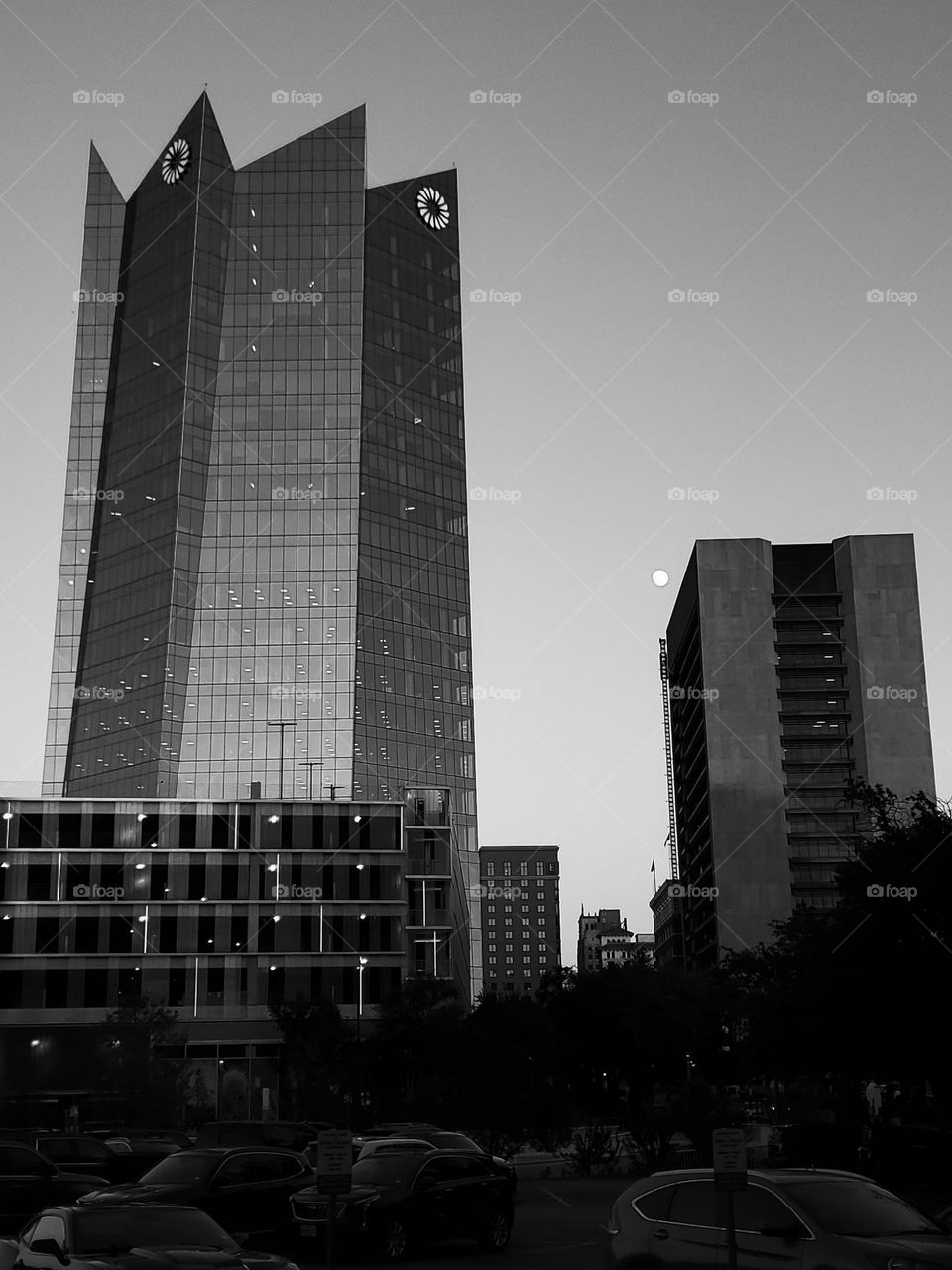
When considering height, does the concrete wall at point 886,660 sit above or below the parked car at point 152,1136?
above

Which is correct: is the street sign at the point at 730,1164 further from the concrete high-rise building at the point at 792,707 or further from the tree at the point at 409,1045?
the concrete high-rise building at the point at 792,707

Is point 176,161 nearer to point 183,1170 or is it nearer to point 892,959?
point 892,959

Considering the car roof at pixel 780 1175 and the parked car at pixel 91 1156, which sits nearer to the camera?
the car roof at pixel 780 1175

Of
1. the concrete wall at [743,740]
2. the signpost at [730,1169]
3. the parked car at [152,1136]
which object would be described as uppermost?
the concrete wall at [743,740]

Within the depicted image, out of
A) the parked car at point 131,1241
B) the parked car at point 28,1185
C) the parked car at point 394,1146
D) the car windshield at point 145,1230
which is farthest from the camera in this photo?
the parked car at point 28,1185

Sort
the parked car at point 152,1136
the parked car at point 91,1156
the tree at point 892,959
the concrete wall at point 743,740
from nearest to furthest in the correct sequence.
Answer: the tree at point 892,959 < the parked car at point 91,1156 < the parked car at point 152,1136 < the concrete wall at point 743,740

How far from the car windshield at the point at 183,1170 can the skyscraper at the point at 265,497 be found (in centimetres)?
11268

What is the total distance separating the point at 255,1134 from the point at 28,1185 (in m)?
4.28

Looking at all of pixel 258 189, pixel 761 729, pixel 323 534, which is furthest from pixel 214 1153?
pixel 258 189

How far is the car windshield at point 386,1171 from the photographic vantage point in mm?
22219

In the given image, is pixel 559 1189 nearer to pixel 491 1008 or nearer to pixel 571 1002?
pixel 491 1008

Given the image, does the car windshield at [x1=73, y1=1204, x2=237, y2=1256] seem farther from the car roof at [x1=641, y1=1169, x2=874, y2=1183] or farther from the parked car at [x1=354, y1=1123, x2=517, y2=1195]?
the parked car at [x1=354, y1=1123, x2=517, y2=1195]

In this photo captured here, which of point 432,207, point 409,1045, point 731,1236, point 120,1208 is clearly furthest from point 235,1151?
point 432,207

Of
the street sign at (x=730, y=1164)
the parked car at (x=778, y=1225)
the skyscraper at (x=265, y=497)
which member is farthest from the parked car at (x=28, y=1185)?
the skyscraper at (x=265, y=497)
